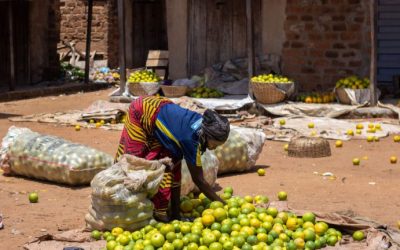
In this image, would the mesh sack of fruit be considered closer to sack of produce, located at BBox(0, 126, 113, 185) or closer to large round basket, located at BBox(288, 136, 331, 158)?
large round basket, located at BBox(288, 136, 331, 158)

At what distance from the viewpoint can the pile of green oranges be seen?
19.6ft

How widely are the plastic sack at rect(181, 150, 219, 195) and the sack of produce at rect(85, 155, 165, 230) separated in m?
0.94

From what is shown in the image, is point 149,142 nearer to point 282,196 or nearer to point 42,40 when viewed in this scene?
point 282,196

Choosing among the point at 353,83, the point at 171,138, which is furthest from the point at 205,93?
the point at 171,138

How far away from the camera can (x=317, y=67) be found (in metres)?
15.3

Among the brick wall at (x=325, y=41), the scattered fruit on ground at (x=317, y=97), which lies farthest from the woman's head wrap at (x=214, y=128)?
the brick wall at (x=325, y=41)

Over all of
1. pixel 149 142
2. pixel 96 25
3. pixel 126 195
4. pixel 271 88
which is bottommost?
pixel 126 195

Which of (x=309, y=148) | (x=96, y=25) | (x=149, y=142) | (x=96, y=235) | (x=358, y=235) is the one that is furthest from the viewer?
(x=96, y=25)

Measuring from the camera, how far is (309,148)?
10.8 meters

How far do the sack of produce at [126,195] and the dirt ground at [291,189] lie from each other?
27.8 inches

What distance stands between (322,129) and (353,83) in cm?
198

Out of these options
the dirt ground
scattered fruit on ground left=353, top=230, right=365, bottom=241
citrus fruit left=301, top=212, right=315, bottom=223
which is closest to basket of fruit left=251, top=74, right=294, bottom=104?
the dirt ground

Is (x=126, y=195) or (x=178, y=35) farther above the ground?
(x=178, y=35)

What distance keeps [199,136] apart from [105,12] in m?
18.2
